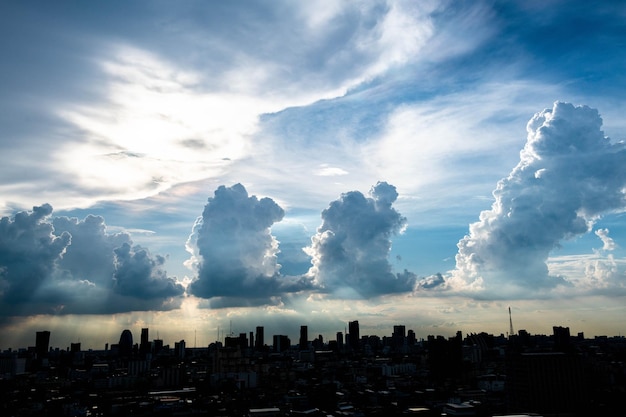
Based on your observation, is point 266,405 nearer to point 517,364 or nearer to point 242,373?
point 242,373

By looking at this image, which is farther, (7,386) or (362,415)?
(7,386)

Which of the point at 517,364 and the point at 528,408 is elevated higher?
the point at 517,364

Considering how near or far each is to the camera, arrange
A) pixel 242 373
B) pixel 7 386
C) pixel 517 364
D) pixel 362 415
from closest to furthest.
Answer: pixel 362 415 < pixel 517 364 < pixel 7 386 < pixel 242 373

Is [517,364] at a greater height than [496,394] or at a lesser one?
greater

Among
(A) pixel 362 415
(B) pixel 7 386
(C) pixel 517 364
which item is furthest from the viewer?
(B) pixel 7 386

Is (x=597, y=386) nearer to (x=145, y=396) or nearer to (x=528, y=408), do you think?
(x=528, y=408)

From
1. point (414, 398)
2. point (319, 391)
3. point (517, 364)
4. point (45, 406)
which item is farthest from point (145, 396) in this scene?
point (517, 364)

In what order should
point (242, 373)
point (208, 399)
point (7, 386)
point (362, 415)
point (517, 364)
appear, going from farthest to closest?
1. point (242, 373)
2. point (7, 386)
3. point (208, 399)
4. point (517, 364)
5. point (362, 415)

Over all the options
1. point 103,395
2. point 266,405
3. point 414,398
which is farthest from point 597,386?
point 103,395

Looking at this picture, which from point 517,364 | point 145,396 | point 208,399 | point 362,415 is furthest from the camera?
point 145,396
